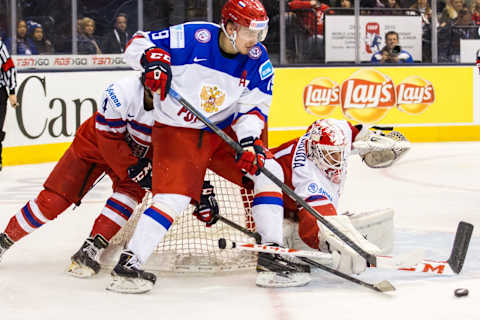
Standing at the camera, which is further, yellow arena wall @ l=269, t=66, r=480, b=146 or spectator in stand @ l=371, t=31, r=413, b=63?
spectator in stand @ l=371, t=31, r=413, b=63

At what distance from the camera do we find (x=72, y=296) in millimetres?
2666

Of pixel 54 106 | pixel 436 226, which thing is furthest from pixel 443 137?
pixel 436 226

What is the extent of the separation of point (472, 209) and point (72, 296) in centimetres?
243

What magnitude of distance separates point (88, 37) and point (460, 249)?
5.00 metres

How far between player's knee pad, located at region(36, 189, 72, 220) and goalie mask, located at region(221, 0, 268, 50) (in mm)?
877

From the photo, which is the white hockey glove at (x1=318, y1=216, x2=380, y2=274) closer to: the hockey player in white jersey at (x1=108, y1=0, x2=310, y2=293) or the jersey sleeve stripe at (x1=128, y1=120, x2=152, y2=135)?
the hockey player in white jersey at (x1=108, y1=0, x2=310, y2=293)

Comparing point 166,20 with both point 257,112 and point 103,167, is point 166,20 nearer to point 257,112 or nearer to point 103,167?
point 103,167

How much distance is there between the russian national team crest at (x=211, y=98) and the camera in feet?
9.24

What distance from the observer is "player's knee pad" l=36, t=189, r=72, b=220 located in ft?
10.0

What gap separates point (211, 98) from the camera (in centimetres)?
283

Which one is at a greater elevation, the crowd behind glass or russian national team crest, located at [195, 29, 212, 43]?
the crowd behind glass

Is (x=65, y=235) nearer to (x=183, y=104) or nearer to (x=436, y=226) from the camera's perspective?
(x=183, y=104)

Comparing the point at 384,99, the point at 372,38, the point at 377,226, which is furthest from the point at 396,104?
the point at 377,226

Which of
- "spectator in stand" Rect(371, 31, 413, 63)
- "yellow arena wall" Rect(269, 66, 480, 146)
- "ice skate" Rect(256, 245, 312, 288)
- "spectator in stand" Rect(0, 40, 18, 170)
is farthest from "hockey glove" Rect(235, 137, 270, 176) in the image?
"spectator in stand" Rect(371, 31, 413, 63)
